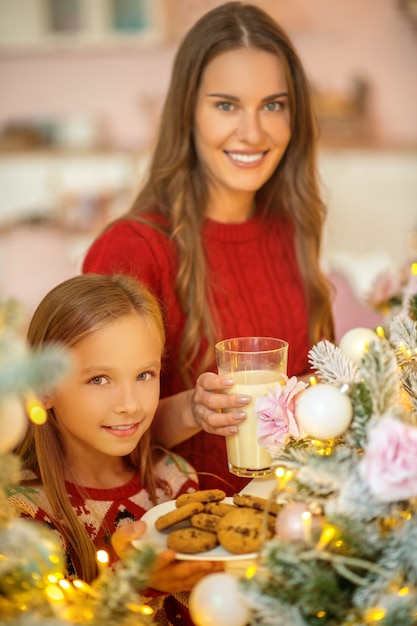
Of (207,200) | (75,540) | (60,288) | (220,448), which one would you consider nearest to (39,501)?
(75,540)

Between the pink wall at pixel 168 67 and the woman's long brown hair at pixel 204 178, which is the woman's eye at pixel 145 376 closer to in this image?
the woman's long brown hair at pixel 204 178

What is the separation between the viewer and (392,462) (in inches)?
29.9

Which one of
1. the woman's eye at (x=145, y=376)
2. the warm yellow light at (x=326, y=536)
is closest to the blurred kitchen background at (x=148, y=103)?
the woman's eye at (x=145, y=376)

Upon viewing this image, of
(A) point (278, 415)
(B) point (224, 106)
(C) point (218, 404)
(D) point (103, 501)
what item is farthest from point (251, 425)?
(B) point (224, 106)

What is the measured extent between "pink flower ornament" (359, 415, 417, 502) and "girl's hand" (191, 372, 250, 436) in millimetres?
437

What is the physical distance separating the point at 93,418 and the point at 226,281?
639 mm

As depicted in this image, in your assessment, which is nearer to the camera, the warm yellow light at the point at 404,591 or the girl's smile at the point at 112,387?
the warm yellow light at the point at 404,591

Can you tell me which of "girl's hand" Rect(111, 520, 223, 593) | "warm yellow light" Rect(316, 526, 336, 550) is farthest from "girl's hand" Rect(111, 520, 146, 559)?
"warm yellow light" Rect(316, 526, 336, 550)

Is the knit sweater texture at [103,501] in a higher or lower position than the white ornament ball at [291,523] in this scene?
lower

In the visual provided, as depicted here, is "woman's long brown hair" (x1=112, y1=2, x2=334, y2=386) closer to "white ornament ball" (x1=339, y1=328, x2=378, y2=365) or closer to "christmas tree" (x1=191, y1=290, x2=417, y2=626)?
"white ornament ball" (x1=339, y1=328, x2=378, y2=365)

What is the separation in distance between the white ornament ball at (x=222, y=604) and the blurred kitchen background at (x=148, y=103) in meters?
3.59

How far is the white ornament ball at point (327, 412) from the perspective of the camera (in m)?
0.88

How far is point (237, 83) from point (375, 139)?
335cm

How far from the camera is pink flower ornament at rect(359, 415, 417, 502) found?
2.48 feet
